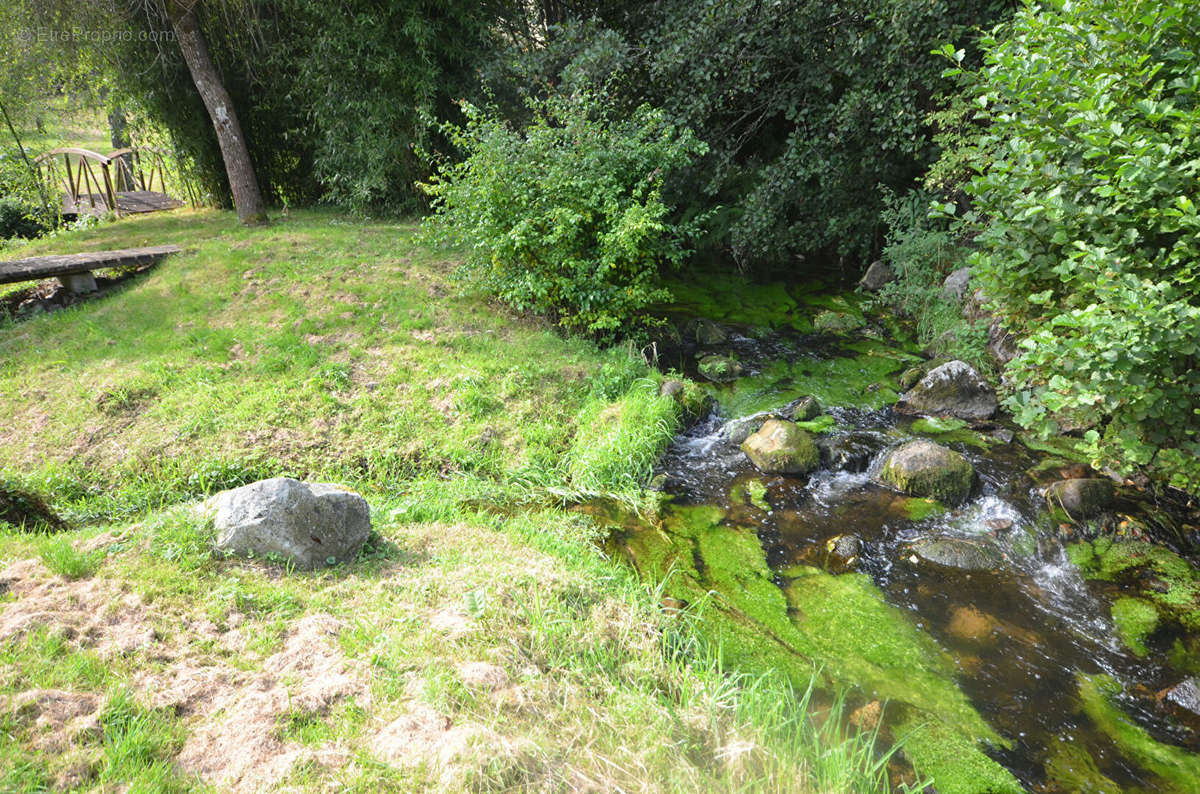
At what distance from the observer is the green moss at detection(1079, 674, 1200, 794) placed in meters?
2.53

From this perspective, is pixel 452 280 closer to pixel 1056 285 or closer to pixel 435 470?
pixel 435 470

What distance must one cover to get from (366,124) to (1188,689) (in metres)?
11.9

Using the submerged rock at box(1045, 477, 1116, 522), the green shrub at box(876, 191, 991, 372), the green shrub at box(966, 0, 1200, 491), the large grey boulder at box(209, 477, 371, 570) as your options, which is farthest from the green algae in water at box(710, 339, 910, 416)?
the large grey boulder at box(209, 477, 371, 570)

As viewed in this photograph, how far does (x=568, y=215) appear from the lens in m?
6.00

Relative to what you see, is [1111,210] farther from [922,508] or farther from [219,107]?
[219,107]

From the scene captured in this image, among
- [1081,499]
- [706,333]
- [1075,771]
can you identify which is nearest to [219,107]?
[706,333]

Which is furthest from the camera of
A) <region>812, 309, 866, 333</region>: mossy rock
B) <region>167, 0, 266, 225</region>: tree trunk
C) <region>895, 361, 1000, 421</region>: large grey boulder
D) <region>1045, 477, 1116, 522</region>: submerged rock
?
<region>167, 0, 266, 225</region>: tree trunk

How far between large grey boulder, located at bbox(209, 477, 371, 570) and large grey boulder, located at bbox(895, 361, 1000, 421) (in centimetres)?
534

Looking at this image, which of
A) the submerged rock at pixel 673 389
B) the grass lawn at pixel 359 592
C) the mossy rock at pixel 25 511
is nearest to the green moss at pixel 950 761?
the grass lawn at pixel 359 592

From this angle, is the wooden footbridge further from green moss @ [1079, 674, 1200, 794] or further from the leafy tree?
green moss @ [1079, 674, 1200, 794]

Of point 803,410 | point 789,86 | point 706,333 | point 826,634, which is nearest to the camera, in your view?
point 826,634

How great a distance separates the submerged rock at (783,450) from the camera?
4.99m

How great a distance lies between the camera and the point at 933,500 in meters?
4.56

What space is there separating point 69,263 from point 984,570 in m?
9.98
